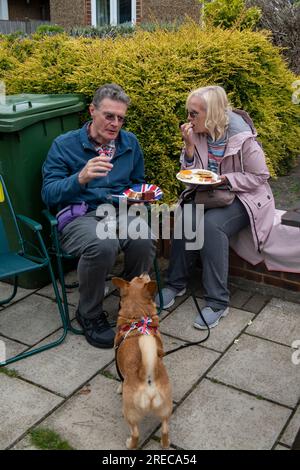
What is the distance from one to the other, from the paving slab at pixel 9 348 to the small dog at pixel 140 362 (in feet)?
2.62

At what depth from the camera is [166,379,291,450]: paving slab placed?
7.41 feet

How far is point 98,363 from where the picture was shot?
2840 mm

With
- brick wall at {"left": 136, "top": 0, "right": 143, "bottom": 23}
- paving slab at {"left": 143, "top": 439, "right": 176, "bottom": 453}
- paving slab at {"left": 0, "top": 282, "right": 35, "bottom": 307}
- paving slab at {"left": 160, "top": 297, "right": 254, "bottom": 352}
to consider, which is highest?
brick wall at {"left": 136, "top": 0, "right": 143, "bottom": 23}

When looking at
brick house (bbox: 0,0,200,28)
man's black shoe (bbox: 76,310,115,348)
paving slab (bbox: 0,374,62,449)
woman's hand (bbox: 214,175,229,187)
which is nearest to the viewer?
paving slab (bbox: 0,374,62,449)

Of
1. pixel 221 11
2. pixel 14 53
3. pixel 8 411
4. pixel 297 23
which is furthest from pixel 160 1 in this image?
pixel 8 411

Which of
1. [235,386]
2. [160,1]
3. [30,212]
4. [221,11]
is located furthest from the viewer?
[160,1]

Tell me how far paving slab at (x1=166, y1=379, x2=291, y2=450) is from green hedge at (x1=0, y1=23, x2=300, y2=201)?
1.84 metres

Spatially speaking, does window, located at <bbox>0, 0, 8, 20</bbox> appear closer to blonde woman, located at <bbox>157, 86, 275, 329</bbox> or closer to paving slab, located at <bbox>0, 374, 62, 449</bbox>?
blonde woman, located at <bbox>157, 86, 275, 329</bbox>

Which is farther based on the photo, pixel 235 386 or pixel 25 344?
pixel 25 344

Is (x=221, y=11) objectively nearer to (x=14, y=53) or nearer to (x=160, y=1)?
(x=14, y=53)

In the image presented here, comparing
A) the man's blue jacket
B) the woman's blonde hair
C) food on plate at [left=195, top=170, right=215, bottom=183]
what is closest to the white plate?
food on plate at [left=195, top=170, right=215, bottom=183]

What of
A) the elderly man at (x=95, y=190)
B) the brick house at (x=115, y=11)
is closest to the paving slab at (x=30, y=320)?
the elderly man at (x=95, y=190)

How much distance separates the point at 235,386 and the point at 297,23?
6.33 meters

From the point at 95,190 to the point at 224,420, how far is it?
163cm
